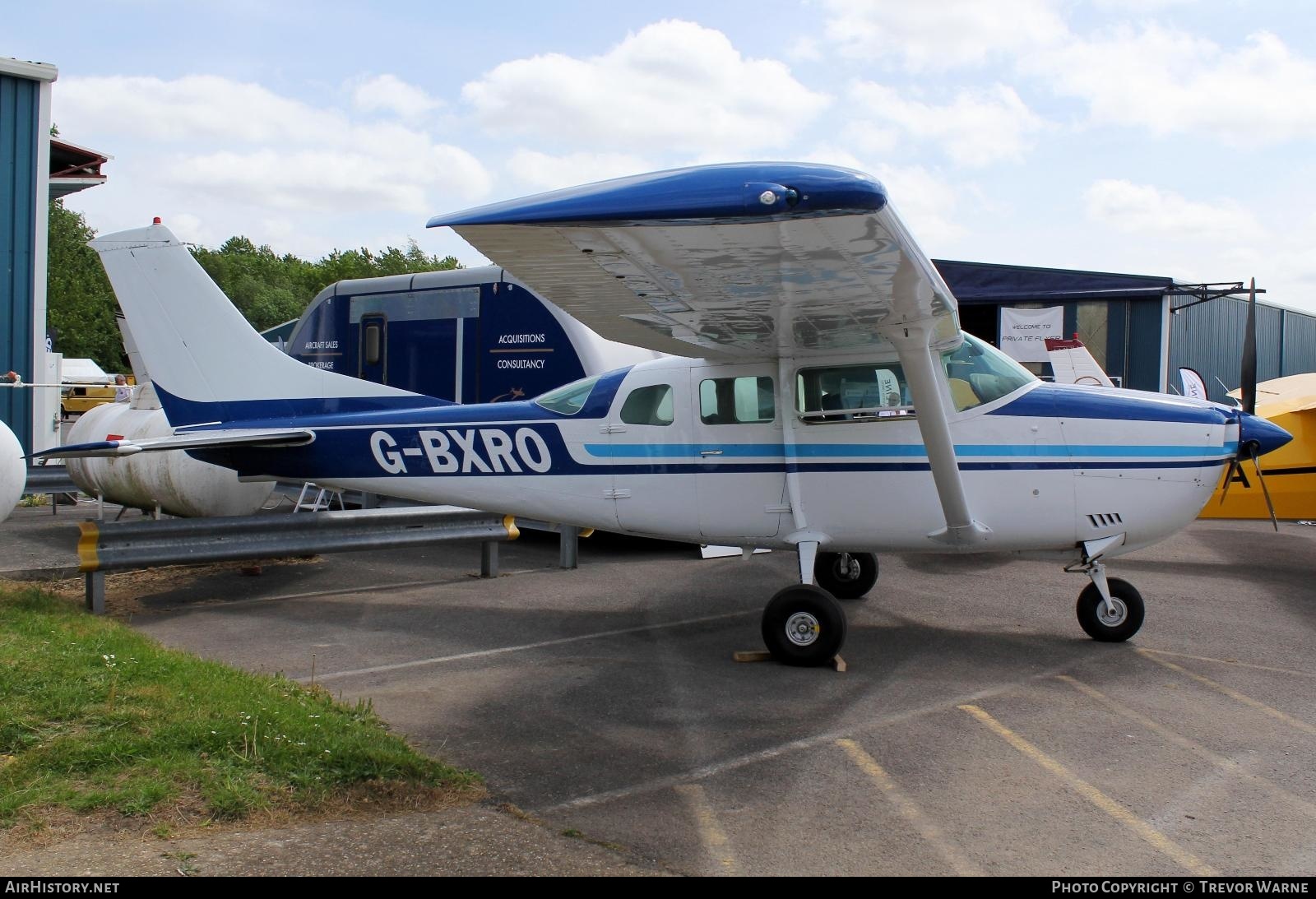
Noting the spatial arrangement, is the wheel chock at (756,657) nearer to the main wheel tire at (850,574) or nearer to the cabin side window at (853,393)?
the cabin side window at (853,393)

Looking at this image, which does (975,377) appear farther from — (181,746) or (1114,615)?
(181,746)

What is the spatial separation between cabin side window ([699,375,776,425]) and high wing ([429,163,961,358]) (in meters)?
0.47

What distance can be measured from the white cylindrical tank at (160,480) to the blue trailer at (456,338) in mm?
2327

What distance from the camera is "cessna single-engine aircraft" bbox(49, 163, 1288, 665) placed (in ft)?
18.3

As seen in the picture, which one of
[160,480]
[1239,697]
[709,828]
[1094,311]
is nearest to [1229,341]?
[1094,311]

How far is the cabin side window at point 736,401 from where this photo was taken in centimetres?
708

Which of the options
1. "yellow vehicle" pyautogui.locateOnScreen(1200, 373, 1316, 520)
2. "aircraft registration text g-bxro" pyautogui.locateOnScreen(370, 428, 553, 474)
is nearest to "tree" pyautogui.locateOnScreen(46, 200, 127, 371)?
"aircraft registration text g-bxro" pyautogui.locateOnScreen(370, 428, 553, 474)

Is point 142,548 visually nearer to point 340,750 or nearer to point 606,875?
point 340,750

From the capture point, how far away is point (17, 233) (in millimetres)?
14641

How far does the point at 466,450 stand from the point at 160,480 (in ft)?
13.6

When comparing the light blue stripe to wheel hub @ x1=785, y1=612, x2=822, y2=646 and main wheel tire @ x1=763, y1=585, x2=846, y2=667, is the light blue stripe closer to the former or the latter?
main wheel tire @ x1=763, y1=585, x2=846, y2=667

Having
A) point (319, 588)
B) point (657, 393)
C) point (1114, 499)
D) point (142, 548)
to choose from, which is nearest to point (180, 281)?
point (142, 548)

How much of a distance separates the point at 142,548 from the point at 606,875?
5.63m

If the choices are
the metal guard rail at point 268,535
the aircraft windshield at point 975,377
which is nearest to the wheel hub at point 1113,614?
the aircraft windshield at point 975,377
